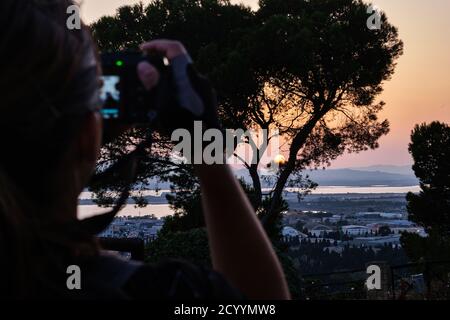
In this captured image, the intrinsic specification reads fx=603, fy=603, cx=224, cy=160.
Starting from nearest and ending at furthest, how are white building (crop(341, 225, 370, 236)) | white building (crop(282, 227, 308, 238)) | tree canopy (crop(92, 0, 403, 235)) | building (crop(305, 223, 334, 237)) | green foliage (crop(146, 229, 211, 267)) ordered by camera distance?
1. green foliage (crop(146, 229, 211, 267))
2. tree canopy (crop(92, 0, 403, 235))
3. white building (crop(282, 227, 308, 238))
4. white building (crop(341, 225, 370, 236))
5. building (crop(305, 223, 334, 237))

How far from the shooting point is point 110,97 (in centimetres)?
88

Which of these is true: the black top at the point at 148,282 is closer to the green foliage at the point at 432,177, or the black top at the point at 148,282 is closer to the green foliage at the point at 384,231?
the green foliage at the point at 384,231

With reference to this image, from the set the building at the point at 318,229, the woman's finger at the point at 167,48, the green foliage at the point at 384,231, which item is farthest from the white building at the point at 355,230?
the woman's finger at the point at 167,48

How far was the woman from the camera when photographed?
0.69m

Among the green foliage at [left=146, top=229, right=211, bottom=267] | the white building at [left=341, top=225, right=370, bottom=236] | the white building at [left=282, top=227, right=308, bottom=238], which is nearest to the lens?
the green foliage at [left=146, top=229, right=211, bottom=267]

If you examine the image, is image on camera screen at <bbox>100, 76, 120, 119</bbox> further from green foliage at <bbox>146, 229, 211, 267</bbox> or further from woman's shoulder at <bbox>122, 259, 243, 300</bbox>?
green foliage at <bbox>146, 229, 211, 267</bbox>

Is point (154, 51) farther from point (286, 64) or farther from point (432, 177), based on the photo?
point (432, 177)

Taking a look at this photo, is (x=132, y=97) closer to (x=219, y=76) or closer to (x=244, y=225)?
(x=244, y=225)

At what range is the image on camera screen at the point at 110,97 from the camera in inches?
33.9

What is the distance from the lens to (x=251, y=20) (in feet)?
48.0

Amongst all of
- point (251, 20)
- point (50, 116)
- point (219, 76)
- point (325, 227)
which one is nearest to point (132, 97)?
point (50, 116)

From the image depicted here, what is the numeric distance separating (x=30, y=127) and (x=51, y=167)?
0.06 metres

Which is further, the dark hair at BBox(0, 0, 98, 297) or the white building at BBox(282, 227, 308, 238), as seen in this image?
the white building at BBox(282, 227, 308, 238)

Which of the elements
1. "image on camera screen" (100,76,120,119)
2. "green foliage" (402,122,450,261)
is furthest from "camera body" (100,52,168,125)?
"green foliage" (402,122,450,261)
